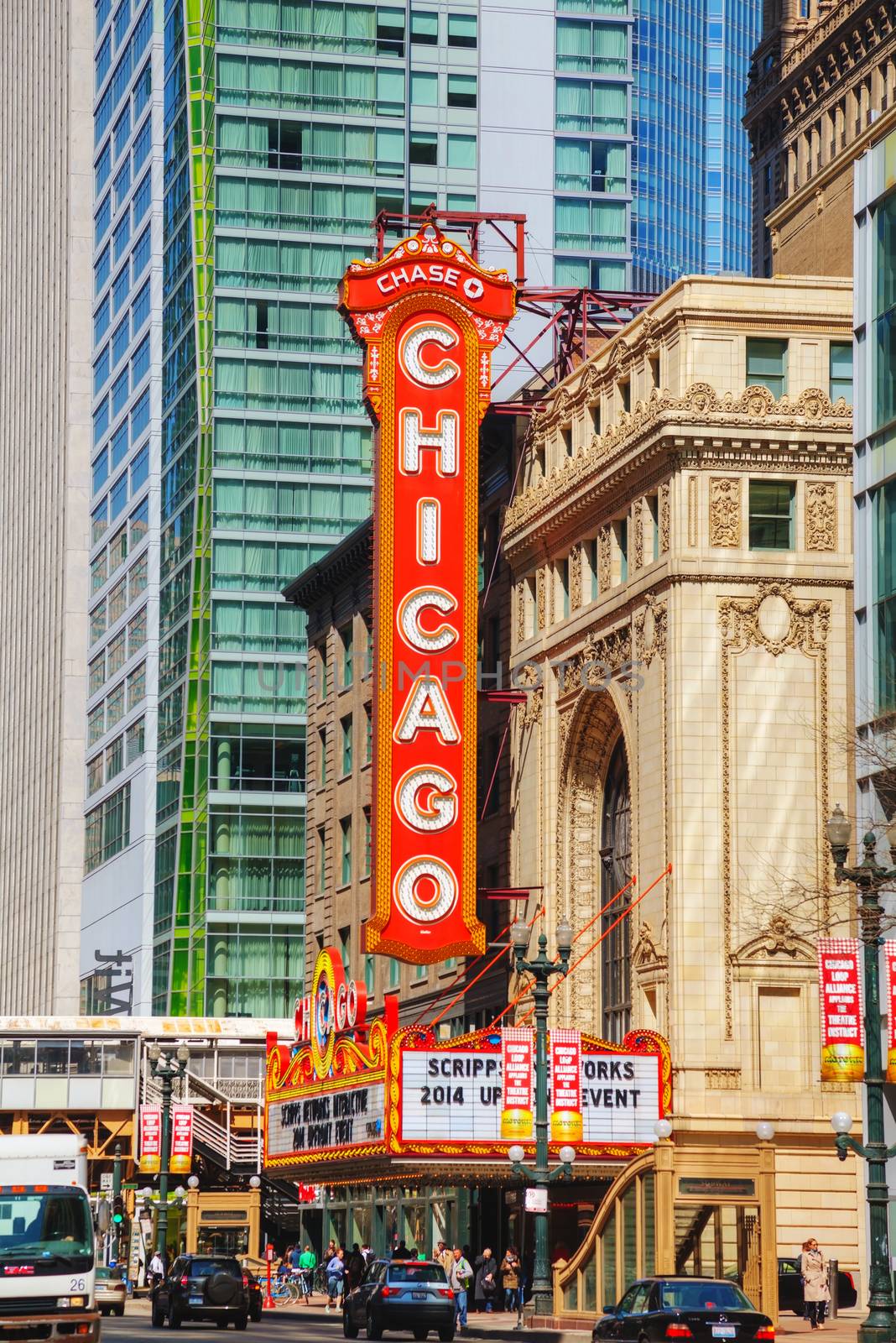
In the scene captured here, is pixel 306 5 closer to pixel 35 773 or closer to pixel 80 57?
pixel 80 57

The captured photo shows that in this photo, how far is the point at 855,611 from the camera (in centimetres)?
5066

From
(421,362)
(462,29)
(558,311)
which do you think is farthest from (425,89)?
(421,362)

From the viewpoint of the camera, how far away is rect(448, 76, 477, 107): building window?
4931 inches

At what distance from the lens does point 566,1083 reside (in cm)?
5438

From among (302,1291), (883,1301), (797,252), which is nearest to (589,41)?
(797,252)

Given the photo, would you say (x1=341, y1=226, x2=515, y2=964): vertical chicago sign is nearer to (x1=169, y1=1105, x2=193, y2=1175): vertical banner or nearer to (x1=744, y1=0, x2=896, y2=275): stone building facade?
(x1=169, y1=1105, x2=193, y2=1175): vertical banner

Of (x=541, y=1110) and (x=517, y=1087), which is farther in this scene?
(x=517, y=1087)

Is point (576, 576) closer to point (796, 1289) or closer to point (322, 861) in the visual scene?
point (796, 1289)

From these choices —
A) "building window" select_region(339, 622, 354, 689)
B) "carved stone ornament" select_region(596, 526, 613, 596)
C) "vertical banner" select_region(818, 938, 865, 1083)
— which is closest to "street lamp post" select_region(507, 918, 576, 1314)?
"vertical banner" select_region(818, 938, 865, 1083)

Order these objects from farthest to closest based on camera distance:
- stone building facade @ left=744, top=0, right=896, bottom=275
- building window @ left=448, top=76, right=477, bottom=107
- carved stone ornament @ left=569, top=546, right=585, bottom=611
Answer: stone building facade @ left=744, top=0, right=896, bottom=275
building window @ left=448, top=76, right=477, bottom=107
carved stone ornament @ left=569, top=546, right=585, bottom=611

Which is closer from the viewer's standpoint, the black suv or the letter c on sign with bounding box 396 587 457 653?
the black suv

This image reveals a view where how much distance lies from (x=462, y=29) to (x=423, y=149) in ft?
20.5

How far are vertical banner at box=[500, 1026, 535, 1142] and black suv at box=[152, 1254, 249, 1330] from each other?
27.7 feet

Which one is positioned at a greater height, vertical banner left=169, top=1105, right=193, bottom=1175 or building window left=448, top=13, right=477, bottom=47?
building window left=448, top=13, right=477, bottom=47
